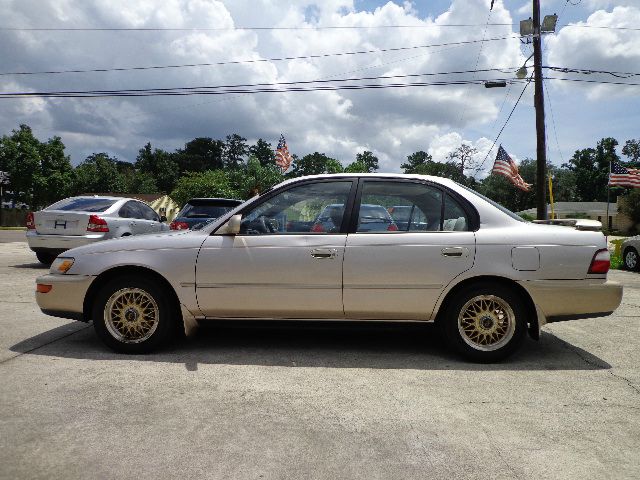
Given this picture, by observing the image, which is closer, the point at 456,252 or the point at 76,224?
the point at 456,252

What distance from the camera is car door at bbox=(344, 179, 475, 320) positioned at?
4.11m

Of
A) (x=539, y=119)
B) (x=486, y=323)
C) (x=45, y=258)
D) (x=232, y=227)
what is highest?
(x=539, y=119)

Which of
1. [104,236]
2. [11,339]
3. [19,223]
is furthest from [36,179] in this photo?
[11,339]

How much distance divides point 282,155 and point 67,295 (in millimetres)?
23327

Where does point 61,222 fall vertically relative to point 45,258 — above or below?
above

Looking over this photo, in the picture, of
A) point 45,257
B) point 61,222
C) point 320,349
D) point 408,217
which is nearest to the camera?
point 408,217

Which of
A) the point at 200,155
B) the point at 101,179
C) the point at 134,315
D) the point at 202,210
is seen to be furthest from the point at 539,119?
the point at 200,155

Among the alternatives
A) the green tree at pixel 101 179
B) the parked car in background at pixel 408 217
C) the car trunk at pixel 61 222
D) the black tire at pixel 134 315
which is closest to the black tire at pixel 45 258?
the car trunk at pixel 61 222

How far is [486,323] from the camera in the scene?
418cm

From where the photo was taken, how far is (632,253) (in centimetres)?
1307

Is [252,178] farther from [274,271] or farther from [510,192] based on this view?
[274,271]

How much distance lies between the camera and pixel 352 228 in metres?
4.28

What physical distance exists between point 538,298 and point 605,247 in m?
0.71

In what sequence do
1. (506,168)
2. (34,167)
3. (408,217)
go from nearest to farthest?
(408,217), (506,168), (34,167)
